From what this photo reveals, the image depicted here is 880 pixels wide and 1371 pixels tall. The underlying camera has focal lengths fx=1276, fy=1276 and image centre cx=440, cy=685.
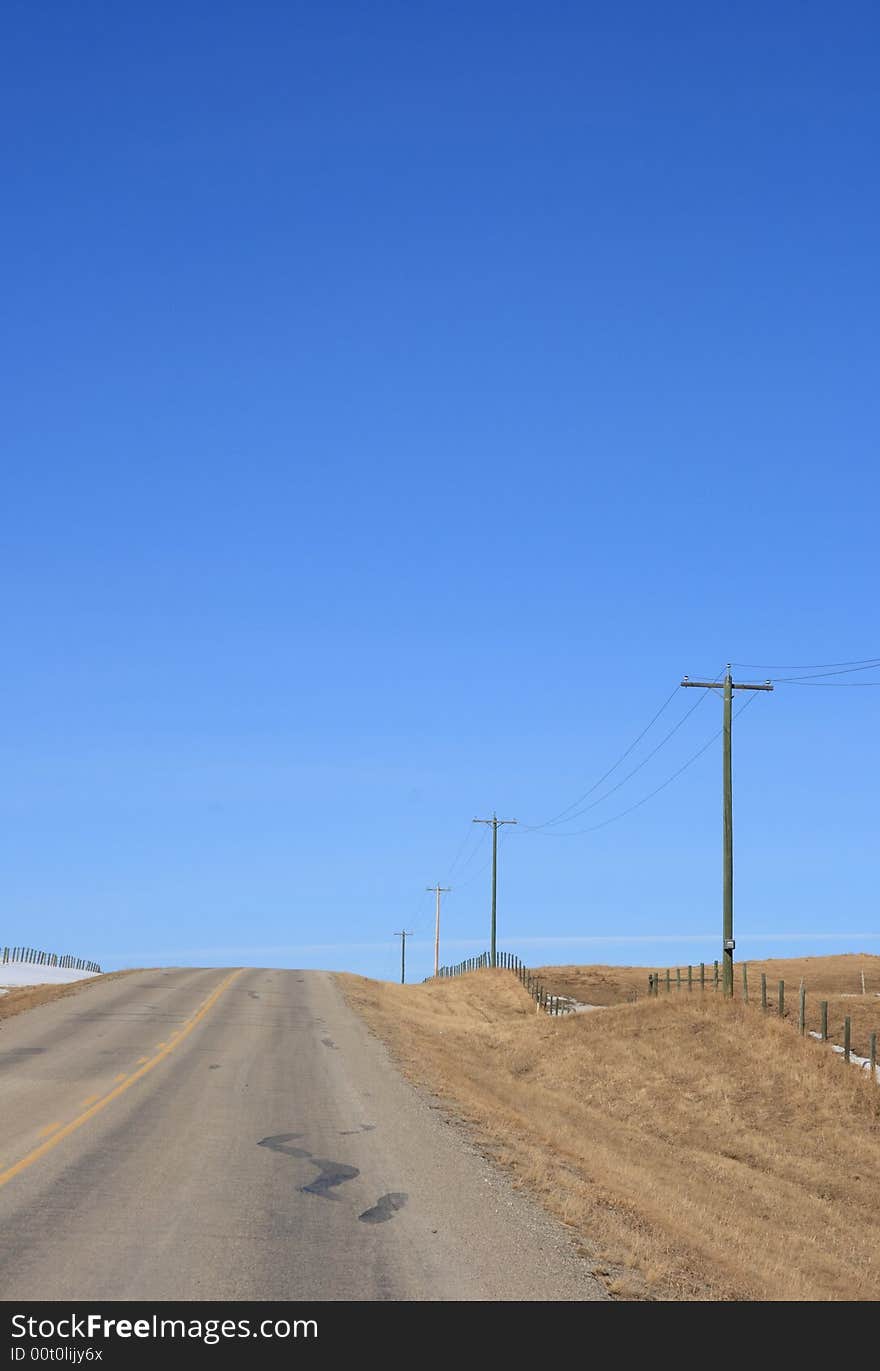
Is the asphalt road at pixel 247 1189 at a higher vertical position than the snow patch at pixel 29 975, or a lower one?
higher

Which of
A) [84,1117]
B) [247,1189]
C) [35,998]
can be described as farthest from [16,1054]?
[35,998]

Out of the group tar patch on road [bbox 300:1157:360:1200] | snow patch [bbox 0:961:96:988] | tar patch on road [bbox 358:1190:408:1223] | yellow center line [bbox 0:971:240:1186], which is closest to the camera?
tar patch on road [bbox 358:1190:408:1223]

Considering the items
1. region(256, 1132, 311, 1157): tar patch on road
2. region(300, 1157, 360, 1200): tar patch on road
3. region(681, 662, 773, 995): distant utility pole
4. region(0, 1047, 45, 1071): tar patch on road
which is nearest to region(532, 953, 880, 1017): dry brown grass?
region(681, 662, 773, 995): distant utility pole

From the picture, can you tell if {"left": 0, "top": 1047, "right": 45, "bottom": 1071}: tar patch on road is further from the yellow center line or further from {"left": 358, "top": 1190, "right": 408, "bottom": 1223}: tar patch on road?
{"left": 358, "top": 1190, "right": 408, "bottom": 1223}: tar patch on road

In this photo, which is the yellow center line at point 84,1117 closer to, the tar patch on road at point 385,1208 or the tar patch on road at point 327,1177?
the tar patch on road at point 327,1177

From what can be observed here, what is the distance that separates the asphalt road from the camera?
1061 centimetres

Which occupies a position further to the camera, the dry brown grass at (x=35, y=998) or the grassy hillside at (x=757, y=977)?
the grassy hillside at (x=757, y=977)

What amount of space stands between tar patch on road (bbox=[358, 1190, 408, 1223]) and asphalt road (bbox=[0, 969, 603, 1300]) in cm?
3

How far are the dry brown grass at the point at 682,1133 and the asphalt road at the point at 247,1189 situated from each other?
1.12m

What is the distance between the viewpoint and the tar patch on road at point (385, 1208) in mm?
13107

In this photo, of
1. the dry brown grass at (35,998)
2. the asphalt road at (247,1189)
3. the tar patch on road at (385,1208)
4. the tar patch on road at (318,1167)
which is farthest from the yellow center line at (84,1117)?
the dry brown grass at (35,998)

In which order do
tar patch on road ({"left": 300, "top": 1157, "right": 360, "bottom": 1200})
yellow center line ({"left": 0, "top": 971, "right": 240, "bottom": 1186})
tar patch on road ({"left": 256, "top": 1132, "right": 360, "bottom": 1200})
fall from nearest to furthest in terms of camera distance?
tar patch on road ({"left": 300, "top": 1157, "right": 360, "bottom": 1200}) → tar patch on road ({"left": 256, "top": 1132, "right": 360, "bottom": 1200}) → yellow center line ({"left": 0, "top": 971, "right": 240, "bottom": 1186})

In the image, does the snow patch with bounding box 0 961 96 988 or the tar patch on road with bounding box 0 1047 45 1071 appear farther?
the snow patch with bounding box 0 961 96 988

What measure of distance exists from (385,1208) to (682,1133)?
20.4m
